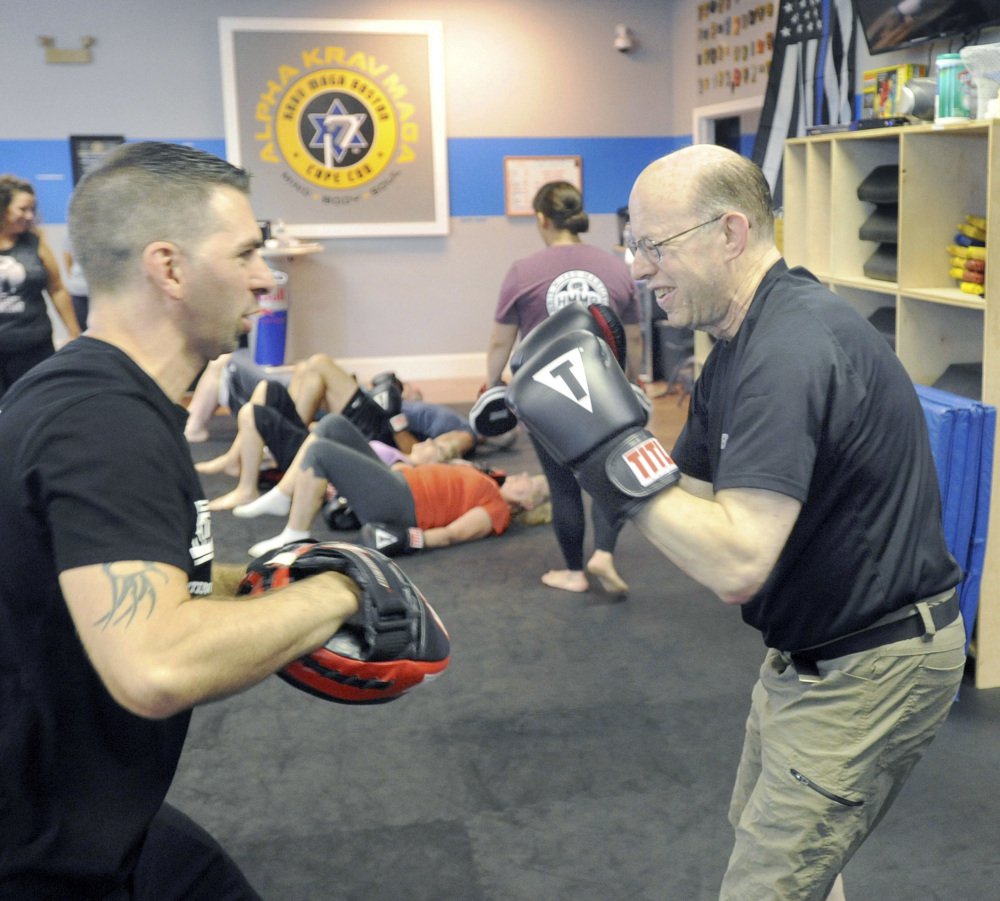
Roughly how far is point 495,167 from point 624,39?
134 centimetres

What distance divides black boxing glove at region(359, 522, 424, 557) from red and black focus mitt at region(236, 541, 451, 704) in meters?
3.11

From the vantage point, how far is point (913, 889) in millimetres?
2314

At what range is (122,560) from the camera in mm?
1064

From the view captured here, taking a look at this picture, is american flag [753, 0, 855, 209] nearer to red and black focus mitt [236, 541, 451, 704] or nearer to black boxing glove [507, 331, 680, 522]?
black boxing glove [507, 331, 680, 522]

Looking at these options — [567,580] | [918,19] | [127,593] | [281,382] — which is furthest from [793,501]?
[281,382]

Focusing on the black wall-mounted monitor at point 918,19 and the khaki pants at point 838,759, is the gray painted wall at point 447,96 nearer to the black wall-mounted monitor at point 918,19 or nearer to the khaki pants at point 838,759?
the black wall-mounted monitor at point 918,19

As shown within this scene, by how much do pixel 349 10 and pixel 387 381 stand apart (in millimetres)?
3834

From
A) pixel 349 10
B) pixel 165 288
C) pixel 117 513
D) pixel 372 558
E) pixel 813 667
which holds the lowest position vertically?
pixel 813 667

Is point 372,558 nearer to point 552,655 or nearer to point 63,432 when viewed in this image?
point 63,432

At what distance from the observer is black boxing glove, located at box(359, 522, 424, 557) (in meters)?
4.52

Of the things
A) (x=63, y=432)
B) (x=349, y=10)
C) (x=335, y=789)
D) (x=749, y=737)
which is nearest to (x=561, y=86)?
(x=349, y=10)

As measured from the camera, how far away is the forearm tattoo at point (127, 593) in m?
1.05

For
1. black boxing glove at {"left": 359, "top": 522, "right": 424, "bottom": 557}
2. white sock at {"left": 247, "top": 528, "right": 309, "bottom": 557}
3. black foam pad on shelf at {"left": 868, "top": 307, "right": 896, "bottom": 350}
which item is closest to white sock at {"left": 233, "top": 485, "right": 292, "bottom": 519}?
white sock at {"left": 247, "top": 528, "right": 309, "bottom": 557}

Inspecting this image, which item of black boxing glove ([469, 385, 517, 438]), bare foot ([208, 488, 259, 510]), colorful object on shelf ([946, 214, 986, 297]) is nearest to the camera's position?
colorful object on shelf ([946, 214, 986, 297])
